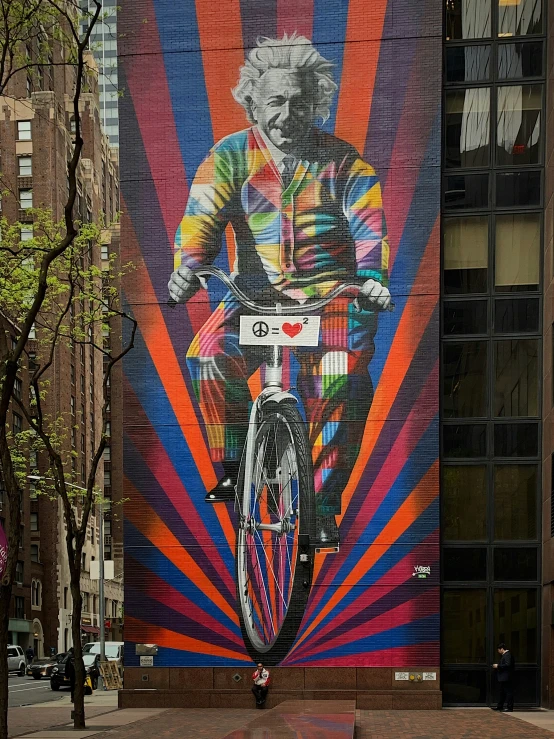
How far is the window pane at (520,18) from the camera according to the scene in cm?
2961

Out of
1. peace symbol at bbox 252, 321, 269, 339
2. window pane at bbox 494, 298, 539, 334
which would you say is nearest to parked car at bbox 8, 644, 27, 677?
peace symbol at bbox 252, 321, 269, 339

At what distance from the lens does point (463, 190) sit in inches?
1164

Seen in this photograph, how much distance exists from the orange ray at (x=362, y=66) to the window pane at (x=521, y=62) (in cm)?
363

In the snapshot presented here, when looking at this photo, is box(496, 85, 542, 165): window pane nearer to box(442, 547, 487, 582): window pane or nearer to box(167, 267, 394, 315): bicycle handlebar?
box(167, 267, 394, 315): bicycle handlebar

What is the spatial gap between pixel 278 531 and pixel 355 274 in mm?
7327

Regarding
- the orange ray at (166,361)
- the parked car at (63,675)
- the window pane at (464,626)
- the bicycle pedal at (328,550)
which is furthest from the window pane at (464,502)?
the parked car at (63,675)

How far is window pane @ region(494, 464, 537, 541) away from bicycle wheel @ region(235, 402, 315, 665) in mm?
5135

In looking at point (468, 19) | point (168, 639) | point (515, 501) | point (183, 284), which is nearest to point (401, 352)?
point (515, 501)

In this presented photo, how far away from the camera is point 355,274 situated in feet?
95.0

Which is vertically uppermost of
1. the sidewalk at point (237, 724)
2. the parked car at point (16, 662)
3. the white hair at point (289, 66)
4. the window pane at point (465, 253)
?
the white hair at point (289, 66)

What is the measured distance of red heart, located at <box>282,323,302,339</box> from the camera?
28969mm

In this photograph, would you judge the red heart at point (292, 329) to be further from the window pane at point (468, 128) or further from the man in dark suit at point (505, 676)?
the man in dark suit at point (505, 676)

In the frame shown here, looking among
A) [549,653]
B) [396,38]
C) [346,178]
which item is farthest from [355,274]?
[549,653]

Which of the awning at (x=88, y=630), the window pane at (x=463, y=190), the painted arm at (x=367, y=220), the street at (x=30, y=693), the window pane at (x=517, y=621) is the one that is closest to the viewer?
the window pane at (x=517, y=621)
